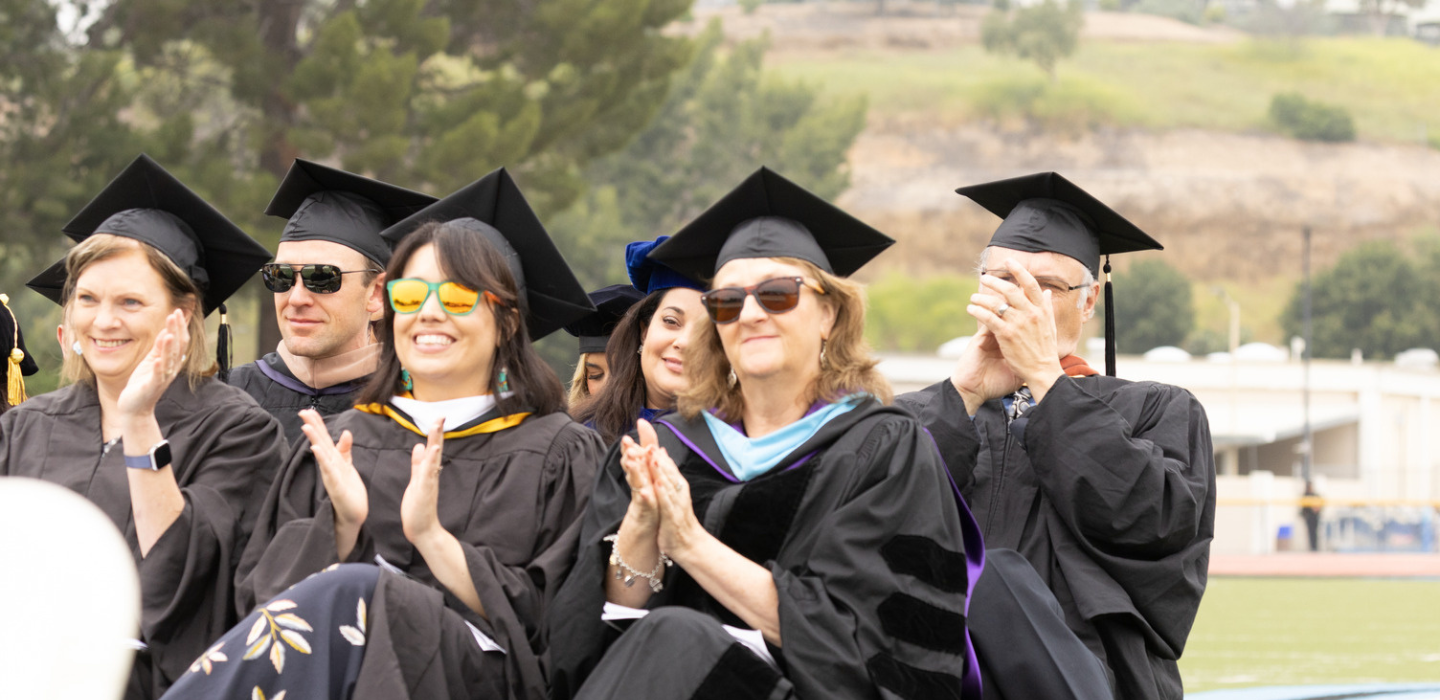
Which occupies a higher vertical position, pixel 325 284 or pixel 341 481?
pixel 325 284

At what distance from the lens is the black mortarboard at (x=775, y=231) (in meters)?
3.44

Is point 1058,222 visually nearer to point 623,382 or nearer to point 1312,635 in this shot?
point 623,382

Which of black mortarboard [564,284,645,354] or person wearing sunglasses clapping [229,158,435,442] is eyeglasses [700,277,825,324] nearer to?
person wearing sunglasses clapping [229,158,435,442]

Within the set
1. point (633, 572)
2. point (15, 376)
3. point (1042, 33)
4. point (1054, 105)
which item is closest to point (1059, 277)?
point (633, 572)

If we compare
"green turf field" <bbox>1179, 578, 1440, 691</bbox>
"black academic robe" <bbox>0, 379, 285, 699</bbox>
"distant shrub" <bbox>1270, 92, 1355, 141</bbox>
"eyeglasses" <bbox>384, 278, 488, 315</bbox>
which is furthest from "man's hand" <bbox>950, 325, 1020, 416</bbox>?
"distant shrub" <bbox>1270, 92, 1355, 141</bbox>

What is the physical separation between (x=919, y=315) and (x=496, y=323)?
236 feet

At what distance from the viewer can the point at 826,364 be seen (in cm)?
346

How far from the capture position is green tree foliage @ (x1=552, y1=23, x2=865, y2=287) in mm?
40906

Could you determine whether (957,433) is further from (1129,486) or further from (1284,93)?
(1284,93)

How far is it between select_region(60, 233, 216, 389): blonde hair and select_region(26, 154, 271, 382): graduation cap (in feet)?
0.12

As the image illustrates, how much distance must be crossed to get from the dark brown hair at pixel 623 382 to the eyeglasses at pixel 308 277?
3.47ft

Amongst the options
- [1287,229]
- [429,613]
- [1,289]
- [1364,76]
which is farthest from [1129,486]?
[1364,76]

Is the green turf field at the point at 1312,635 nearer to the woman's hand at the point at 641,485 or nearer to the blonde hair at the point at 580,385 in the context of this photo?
the blonde hair at the point at 580,385

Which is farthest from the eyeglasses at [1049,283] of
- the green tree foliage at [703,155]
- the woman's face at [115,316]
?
the green tree foliage at [703,155]
